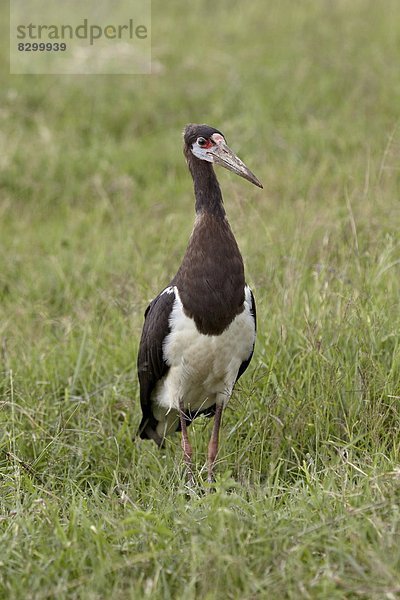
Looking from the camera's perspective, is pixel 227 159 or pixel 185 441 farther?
pixel 185 441

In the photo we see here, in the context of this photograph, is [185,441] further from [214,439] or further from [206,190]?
[206,190]

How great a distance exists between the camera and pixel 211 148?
4539mm

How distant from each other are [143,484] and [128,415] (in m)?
0.68

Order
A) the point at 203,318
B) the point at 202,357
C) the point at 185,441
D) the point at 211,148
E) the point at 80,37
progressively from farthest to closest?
the point at 80,37 → the point at 185,441 → the point at 211,148 → the point at 202,357 → the point at 203,318

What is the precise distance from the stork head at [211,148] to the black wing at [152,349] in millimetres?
596

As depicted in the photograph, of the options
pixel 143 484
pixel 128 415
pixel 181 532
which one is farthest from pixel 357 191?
pixel 181 532

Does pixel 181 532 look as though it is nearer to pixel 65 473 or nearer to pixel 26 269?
pixel 65 473

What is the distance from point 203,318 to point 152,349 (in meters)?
0.36

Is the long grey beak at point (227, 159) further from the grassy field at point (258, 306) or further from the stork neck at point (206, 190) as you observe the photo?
the grassy field at point (258, 306)

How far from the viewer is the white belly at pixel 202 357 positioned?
4367mm

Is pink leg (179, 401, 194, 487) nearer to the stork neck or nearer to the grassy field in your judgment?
the grassy field

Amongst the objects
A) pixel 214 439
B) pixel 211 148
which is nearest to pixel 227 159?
pixel 211 148

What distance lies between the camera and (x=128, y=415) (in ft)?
16.5

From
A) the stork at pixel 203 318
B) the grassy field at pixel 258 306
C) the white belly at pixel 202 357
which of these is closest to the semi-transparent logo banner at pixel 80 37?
the grassy field at pixel 258 306
